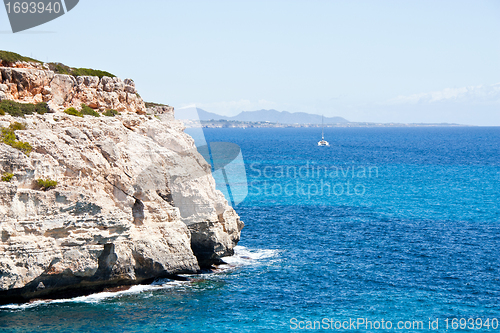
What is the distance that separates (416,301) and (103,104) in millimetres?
25481

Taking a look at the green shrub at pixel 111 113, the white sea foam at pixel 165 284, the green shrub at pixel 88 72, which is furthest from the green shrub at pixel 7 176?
the green shrub at pixel 88 72

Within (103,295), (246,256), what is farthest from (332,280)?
(103,295)

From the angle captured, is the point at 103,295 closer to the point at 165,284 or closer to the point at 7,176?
the point at 165,284

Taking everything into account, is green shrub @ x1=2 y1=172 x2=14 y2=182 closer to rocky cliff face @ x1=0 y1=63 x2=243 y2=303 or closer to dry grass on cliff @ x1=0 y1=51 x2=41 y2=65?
rocky cliff face @ x1=0 y1=63 x2=243 y2=303

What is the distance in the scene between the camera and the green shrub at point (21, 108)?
2994cm

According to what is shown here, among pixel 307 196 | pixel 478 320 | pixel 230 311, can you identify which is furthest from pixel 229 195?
pixel 478 320

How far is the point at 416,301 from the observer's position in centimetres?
3006

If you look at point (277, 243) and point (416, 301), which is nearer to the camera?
point (416, 301)

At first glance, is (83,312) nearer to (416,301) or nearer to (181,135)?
(181,135)

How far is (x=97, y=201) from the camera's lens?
1156 inches

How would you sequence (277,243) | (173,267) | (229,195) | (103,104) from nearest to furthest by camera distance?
(173,267) < (103,104) < (277,243) < (229,195)

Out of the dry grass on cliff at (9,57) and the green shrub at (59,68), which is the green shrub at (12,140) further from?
the green shrub at (59,68)

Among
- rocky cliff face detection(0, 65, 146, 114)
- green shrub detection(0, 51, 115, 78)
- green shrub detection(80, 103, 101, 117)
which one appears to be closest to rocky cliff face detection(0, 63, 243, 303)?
rocky cliff face detection(0, 65, 146, 114)

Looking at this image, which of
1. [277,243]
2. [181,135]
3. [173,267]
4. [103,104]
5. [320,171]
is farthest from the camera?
[320,171]
